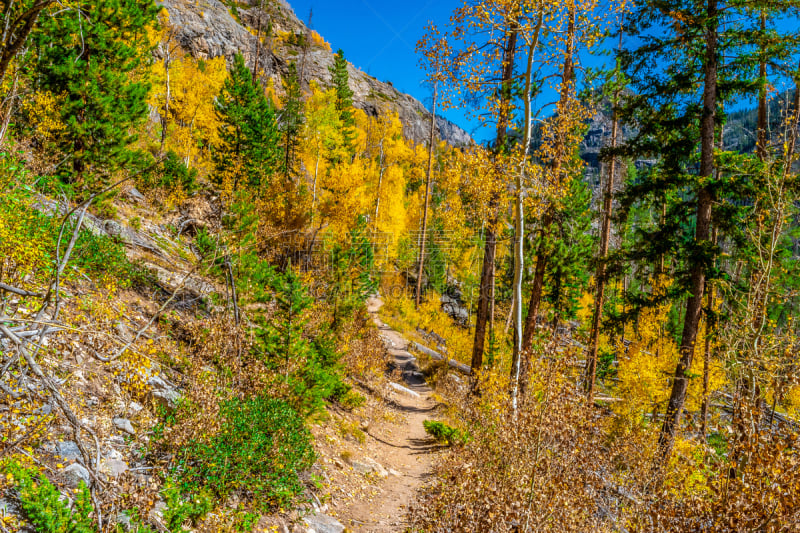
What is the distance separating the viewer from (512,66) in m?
9.99

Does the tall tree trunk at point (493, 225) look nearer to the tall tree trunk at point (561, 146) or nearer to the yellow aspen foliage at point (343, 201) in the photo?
the tall tree trunk at point (561, 146)

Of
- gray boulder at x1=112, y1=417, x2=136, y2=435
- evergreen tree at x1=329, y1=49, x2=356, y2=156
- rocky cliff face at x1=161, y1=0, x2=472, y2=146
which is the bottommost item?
gray boulder at x1=112, y1=417, x2=136, y2=435

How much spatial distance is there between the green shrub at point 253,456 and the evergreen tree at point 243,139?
1350cm

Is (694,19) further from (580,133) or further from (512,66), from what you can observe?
(512,66)

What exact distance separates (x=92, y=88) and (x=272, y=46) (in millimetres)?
55780

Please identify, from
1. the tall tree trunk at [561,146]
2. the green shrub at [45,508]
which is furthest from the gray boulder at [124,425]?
the tall tree trunk at [561,146]

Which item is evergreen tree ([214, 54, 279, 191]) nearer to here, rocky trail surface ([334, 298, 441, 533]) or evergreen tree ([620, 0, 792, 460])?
rocky trail surface ([334, 298, 441, 533])

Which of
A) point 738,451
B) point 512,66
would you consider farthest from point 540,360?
point 512,66

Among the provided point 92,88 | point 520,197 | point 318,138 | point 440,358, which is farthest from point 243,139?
point 520,197

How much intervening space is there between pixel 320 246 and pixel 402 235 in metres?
8.38

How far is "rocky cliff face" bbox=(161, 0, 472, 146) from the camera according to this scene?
4666 cm

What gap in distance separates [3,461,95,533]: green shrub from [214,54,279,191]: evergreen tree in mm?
15427

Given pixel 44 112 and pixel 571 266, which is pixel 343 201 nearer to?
pixel 571 266

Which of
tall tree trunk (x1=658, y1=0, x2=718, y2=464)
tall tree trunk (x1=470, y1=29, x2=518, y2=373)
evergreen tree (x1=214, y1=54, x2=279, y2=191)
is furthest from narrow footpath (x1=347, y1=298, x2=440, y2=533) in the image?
evergreen tree (x1=214, y1=54, x2=279, y2=191)
